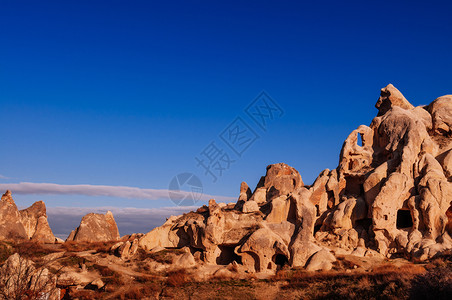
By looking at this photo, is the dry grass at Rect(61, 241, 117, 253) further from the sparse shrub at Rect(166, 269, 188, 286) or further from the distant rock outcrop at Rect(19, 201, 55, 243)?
the sparse shrub at Rect(166, 269, 188, 286)

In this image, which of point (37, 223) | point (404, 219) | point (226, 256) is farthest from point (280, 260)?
point (37, 223)

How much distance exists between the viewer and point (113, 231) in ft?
134

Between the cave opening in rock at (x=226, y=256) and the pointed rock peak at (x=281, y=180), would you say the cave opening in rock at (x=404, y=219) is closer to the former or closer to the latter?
the pointed rock peak at (x=281, y=180)

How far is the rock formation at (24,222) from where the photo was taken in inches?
1419

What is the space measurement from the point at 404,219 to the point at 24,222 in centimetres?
3122

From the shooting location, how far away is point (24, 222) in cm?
3834

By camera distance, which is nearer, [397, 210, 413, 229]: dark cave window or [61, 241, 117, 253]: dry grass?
[61, 241, 117, 253]: dry grass

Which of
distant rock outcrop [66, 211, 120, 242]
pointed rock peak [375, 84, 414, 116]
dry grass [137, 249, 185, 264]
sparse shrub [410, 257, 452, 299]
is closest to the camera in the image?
sparse shrub [410, 257, 452, 299]

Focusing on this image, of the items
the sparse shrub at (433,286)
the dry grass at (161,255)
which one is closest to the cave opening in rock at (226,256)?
the dry grass at (161,255)

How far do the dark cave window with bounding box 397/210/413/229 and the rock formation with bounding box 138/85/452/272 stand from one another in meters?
0.07

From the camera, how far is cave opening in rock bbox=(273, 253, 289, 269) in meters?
28.3

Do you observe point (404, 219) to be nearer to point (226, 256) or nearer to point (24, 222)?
point (226, 256)

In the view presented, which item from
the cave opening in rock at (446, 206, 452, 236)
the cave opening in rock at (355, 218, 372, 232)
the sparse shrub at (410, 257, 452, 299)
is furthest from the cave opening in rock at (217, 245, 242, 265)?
the sparse shrub at (410, 257, 452, 299)

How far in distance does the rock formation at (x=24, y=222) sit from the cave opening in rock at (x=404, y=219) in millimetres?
28696
